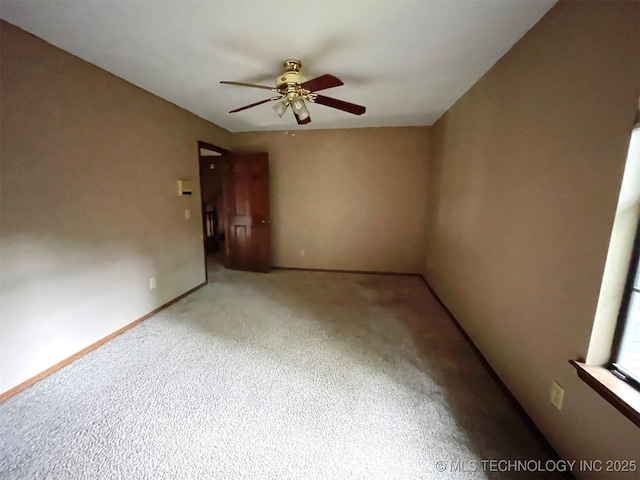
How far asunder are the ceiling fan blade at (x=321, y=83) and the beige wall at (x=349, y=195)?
2.34m

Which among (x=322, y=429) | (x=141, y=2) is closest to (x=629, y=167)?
(x=322, y=429)

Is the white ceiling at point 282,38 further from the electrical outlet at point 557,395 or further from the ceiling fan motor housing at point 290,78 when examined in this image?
the electrical outlet at point 557,395

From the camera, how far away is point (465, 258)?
253 cm

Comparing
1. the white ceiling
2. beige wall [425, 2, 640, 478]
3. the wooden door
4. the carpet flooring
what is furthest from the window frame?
the wooden door

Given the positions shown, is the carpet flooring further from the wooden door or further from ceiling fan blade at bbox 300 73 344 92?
ceiling fan blade at bbox 300 73 344 92

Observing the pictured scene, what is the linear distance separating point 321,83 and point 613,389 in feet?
7.29

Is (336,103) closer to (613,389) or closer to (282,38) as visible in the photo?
(282,38)

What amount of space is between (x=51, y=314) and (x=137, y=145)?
1650mm

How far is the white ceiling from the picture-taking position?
149 cm

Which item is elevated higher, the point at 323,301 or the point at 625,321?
the point at 625,321

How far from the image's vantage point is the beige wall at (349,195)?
13.6ft

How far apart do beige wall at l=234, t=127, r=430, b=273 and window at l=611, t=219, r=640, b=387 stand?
10.4ft

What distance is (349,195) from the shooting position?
435 cm

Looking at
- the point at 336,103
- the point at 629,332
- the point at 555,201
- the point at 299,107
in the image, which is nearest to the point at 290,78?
the point at 299,107
